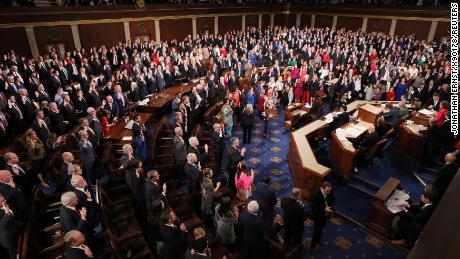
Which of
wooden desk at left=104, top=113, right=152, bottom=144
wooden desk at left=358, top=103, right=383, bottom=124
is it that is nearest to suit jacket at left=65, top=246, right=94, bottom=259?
wooden desk at left=104, top=113, right=152, bottom=144

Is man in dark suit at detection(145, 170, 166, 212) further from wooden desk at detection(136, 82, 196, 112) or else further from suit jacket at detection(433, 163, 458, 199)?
suit jacket at detection(433, 163, 458, 199)

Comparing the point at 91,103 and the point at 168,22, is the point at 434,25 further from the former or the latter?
the point at 91,103

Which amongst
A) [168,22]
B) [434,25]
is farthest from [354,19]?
[168,22]

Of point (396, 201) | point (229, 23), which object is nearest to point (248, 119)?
point (396, 201)

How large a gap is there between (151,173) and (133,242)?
115 cm

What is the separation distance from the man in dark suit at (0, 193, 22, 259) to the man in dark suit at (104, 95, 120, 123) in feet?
14.7

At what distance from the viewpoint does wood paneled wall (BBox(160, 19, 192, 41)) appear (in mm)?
21609

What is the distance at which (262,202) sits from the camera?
211 inches

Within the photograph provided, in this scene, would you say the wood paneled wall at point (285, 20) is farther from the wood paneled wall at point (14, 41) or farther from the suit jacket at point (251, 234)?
the suit jacket at point (251, 234)

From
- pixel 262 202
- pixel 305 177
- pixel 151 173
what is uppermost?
pixel 151 173

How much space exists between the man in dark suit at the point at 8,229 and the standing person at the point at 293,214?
4.19 metres

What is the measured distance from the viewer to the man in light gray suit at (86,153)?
6348mm

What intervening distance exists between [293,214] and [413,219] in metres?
2.14

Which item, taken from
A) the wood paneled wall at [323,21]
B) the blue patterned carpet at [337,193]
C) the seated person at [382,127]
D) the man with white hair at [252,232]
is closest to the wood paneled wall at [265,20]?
the wood paneled wall at [323,21]
